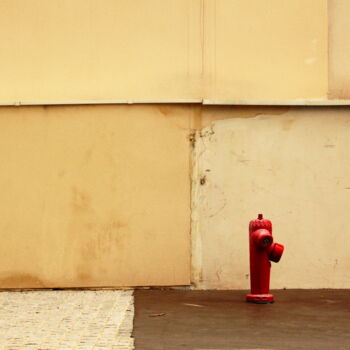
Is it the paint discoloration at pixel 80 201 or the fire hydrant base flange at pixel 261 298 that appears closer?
the fire hydrant base flange at pixel 261 298

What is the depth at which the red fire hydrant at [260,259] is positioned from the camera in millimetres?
10594

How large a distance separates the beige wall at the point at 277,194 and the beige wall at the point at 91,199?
0.30m

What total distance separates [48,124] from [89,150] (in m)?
0.60

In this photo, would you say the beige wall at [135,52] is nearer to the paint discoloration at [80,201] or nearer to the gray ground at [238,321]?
the paint discoloration at [80,201]

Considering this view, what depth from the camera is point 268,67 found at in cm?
1248

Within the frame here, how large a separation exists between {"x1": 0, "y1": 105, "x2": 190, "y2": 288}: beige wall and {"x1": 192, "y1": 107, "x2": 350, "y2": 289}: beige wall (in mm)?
299

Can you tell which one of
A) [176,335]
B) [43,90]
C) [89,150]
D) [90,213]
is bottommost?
[176,335]

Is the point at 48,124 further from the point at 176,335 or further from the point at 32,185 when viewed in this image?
the point at 176,335

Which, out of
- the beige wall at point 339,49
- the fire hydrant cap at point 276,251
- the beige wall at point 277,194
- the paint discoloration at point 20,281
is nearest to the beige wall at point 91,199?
the paint discoloration at point 20,281

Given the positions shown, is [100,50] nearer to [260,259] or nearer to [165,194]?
[165,194]

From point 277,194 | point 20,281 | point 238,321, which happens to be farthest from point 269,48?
point 238,321

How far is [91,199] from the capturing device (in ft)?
40.0

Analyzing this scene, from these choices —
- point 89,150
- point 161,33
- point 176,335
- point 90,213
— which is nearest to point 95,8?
point 161,33

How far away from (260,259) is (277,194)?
174 centimetres
